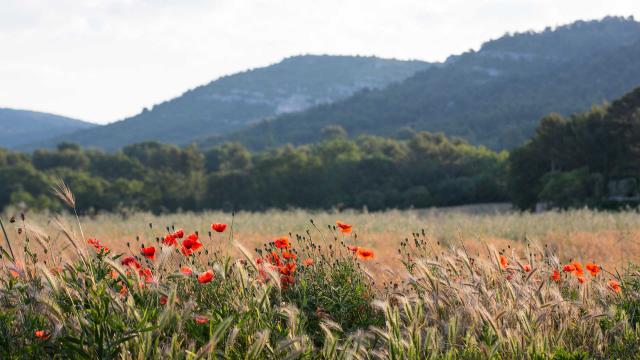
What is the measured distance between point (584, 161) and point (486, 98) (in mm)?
99567

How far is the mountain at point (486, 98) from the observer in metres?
110

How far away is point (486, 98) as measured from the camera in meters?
131

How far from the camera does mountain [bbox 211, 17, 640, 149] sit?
10956 cm

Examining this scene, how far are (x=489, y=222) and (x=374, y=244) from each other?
4.59 m

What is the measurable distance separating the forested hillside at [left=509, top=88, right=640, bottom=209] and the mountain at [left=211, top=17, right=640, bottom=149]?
4788 centimetres

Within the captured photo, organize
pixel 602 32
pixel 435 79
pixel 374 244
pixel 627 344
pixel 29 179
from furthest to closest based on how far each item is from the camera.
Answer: pixel 602 32, pixel 435 79, pixel 29 179, pixel 374 244, pixel 627 344

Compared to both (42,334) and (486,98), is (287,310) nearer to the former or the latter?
(42,334)

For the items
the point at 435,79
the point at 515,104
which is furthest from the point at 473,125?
the point at 435,79

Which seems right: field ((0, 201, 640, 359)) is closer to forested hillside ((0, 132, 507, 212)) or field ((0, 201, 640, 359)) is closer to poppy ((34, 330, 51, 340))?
poppy ((34, 330, 51, 340))

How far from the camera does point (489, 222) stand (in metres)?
15.1

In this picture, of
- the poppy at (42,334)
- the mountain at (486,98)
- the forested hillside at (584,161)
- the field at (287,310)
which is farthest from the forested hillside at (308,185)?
the poppy at (42,334)

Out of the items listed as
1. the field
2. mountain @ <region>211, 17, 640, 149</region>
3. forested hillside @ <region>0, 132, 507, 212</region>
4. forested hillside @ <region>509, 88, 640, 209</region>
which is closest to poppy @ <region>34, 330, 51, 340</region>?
the field

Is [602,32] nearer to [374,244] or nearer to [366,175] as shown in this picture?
[366,175]

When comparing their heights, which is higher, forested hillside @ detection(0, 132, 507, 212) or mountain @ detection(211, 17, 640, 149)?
mountain @ detection(211, 17, 640, 149)
